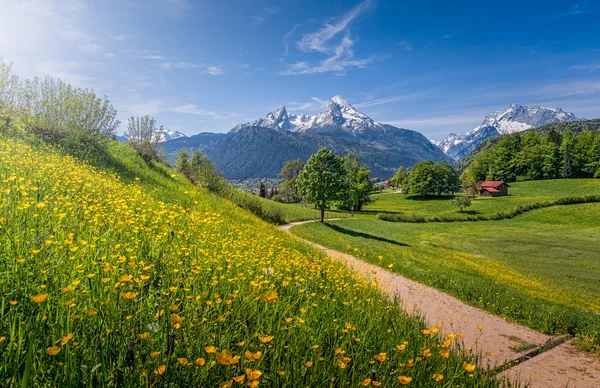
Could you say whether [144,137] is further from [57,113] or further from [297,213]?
[297,213]

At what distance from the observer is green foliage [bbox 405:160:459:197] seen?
100312 mm

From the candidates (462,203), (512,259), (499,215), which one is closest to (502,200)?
(462,203)

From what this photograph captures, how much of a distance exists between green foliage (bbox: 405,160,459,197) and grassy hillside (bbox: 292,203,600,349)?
40440 mm

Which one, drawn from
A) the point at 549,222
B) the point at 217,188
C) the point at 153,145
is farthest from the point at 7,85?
the point at 549,222

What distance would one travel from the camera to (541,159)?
102500 millimetres

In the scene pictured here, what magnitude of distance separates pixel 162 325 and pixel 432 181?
10834 cm

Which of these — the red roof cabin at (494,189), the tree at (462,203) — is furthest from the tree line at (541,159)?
the tree at (462,203)

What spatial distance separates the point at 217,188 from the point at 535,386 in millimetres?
25034

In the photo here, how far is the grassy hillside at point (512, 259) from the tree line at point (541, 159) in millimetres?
49068

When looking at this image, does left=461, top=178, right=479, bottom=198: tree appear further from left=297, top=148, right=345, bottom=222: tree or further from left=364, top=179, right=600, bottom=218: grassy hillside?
left=297, top=148, right=345, bottom=222: tree

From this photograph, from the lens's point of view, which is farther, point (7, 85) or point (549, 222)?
point (549, 222)

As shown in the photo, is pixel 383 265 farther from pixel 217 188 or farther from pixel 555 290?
pixel 217 188

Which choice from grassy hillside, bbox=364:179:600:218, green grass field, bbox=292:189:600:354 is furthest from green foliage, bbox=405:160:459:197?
green grass field, bbox=292:189:600:354

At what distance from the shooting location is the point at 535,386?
551 cm
